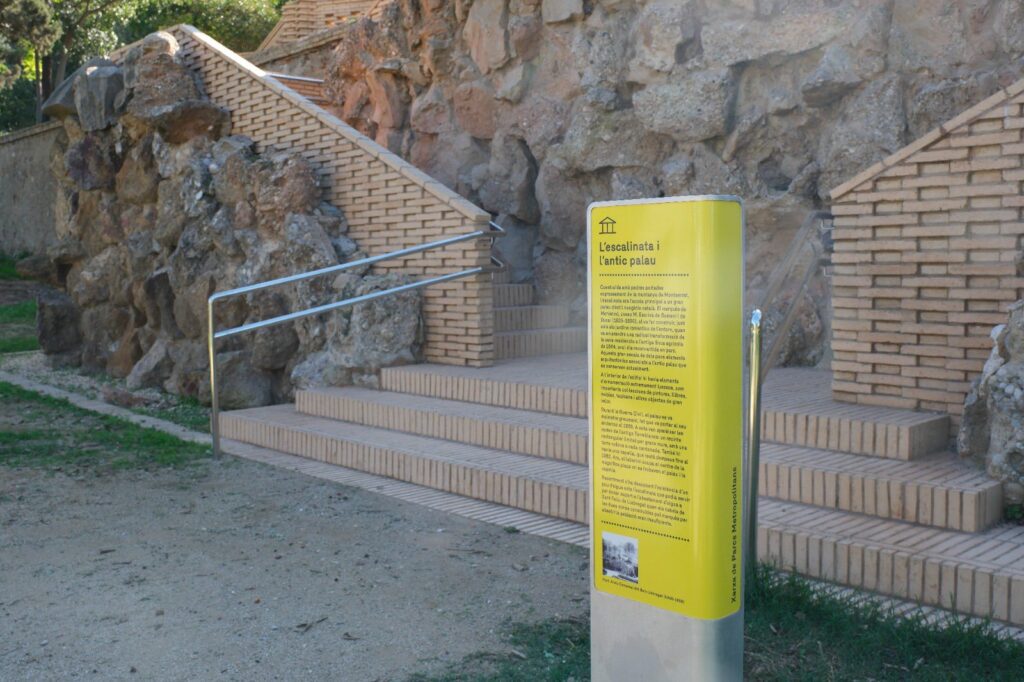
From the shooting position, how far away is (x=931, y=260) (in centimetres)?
546

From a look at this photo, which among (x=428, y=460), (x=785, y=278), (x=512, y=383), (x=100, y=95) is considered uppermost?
(x=100, y=95)

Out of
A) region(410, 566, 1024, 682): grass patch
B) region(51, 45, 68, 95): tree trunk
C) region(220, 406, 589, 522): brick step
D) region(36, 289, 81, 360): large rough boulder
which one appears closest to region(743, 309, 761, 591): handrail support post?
region(410, 566, 1024, 682): grass patch

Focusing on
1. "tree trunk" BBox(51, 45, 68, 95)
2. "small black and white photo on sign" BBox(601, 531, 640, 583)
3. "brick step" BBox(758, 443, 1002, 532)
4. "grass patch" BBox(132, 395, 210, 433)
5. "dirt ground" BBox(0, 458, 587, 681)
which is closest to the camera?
"small black and white photo on sign" BBox(601, 531, 640, 583)

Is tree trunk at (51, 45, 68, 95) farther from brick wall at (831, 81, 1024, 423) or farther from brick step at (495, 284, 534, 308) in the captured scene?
brick wall at (831, 81, 1024, 423)

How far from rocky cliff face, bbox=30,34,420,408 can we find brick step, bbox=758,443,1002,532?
13.0ft

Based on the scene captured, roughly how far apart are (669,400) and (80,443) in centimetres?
633

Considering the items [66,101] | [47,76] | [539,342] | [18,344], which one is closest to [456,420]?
[539,342]

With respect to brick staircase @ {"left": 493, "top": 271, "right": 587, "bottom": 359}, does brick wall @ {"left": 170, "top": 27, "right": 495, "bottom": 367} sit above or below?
above

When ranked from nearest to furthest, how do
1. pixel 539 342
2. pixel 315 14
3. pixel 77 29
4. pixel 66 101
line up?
pixel 539 342, pixel 66 101, pixel 315 14, pixel 77 29

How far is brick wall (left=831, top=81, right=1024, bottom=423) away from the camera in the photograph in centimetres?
518

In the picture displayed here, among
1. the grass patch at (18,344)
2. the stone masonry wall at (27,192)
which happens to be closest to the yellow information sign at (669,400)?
the grass patch at (18,344)

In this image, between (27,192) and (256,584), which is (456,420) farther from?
(27,192)

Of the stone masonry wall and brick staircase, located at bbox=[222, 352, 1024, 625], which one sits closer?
brick staircase, located at bbox=[222, 352, 1024, 625]

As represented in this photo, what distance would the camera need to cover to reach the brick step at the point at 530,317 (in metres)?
8.98
